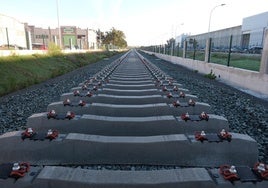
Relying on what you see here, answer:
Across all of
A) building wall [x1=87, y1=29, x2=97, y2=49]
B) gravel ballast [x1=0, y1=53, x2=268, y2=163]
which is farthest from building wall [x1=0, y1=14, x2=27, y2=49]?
building wall [x1=87, y1=29, x2=97, y2=49]

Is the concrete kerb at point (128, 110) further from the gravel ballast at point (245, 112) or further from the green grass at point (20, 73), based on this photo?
the green grass at point (20, 73)

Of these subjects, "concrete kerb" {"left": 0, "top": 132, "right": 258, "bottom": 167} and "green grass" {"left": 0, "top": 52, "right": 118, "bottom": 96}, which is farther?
"green grass" {"left": 0, "top": 52, "right": 118, "bottom": 96}

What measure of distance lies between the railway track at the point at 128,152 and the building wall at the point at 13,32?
828 inches

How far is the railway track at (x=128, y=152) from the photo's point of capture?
9.01ft

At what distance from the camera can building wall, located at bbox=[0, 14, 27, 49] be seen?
2239 centimetres

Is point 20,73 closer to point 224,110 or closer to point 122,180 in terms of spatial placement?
point 224,110

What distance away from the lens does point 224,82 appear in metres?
12.6

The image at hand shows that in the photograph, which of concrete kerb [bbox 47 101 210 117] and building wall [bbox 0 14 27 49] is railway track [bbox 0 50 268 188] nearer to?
concrete kerb [bbox 47 101 210 117]

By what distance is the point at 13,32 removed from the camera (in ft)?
114

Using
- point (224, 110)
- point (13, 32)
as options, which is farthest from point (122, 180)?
point (13, 32)

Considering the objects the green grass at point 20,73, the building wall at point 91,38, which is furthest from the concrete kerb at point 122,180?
the building wall at point 91,38

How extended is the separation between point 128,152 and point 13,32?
124ft

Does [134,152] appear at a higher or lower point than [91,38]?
lower

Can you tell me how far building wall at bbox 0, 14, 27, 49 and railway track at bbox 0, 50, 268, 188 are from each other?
69.0 feet
